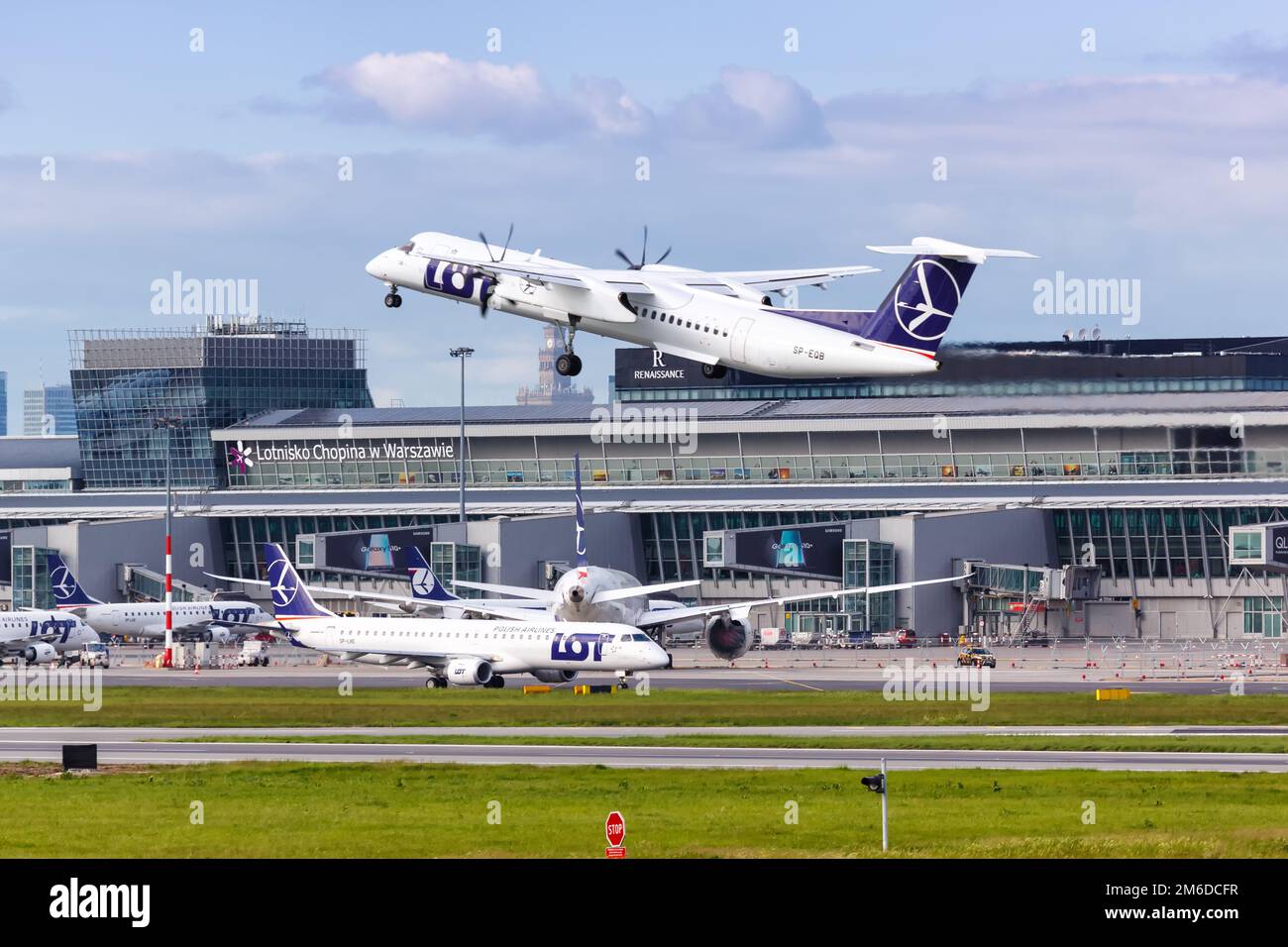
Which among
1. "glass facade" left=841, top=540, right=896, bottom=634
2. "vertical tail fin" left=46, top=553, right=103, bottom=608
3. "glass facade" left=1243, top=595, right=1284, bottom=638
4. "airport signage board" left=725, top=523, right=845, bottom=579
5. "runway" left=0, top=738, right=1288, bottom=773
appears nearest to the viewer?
"runway" left=0, top=738, right=1288, bottom=773

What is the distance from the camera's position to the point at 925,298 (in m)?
57.4

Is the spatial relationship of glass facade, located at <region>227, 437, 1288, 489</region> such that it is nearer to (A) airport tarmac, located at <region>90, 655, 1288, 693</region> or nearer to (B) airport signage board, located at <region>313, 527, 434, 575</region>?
(B) airport signage board, located at <region>313, 527, 434, 575</region>

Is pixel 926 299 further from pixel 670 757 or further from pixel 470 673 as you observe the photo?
pixel 470 673

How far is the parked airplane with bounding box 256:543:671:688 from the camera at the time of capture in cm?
10500

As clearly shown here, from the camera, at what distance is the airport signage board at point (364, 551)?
17688 cm

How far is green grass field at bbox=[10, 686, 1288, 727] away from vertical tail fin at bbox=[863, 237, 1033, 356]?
1067 inches

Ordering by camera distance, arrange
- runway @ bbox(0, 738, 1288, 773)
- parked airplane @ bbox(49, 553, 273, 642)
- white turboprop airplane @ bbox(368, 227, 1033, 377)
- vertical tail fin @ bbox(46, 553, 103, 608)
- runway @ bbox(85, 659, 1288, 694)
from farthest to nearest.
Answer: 1. vertical tail fin @ bbox(46, 553, 103, 608)
2. parked airplane @ bbox(49, 553, 273, 642)
3. runway @ bbox(85, 659, 1288, 694)
4. runway @ bbox(0, 738, 1288, 773)
5. white turboprop airplane @ bbox(368, 227, 1033, 377)

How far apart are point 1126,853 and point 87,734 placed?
48510mm

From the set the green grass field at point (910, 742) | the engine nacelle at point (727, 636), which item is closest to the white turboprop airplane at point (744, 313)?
the green grass field at point (910, 742)

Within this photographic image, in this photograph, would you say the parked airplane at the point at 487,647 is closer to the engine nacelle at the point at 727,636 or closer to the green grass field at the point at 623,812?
the engine nacelle at the point at 727,636

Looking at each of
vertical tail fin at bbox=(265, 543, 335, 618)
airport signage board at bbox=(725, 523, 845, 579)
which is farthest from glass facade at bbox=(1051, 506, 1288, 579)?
vertical tail fin at bbox=(265, 543, 335, 618)
